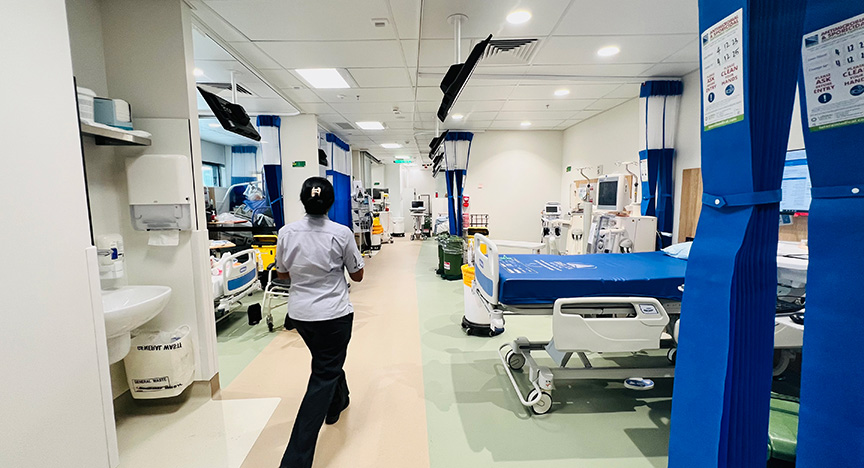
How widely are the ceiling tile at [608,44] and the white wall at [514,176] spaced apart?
4099mm

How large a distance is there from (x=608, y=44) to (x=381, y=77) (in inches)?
105

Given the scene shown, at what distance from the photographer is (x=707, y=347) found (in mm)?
911

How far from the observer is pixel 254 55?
378 cm

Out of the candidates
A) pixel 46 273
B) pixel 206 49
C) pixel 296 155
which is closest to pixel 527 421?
pixel 46 273

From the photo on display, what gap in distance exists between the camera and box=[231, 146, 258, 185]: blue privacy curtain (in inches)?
448

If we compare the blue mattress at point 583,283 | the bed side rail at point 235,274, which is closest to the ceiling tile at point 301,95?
the bed side rail at point 235,274

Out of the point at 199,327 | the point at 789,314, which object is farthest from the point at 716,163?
the point at 199,327

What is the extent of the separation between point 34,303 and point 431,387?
247 cm

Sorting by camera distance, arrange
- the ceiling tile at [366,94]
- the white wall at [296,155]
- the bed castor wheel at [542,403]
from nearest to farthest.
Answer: the bed castor wheel at [542,403]
the ceiling tile at [366,94]
the white wall at [296,155]

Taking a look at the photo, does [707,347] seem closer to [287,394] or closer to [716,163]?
[716,163]

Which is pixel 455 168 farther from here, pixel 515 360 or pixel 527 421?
pixel 527 421

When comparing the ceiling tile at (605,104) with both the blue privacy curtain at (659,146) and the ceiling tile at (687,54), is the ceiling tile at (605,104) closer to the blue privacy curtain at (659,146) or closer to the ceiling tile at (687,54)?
the blue privacy curtain at (659,146)

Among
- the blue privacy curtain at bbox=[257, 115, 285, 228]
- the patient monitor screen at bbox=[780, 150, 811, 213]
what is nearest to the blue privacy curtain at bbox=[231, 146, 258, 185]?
the blue privacy curtain at bbox=[257, 115, 285, 228]

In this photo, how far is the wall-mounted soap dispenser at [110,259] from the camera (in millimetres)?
2393
